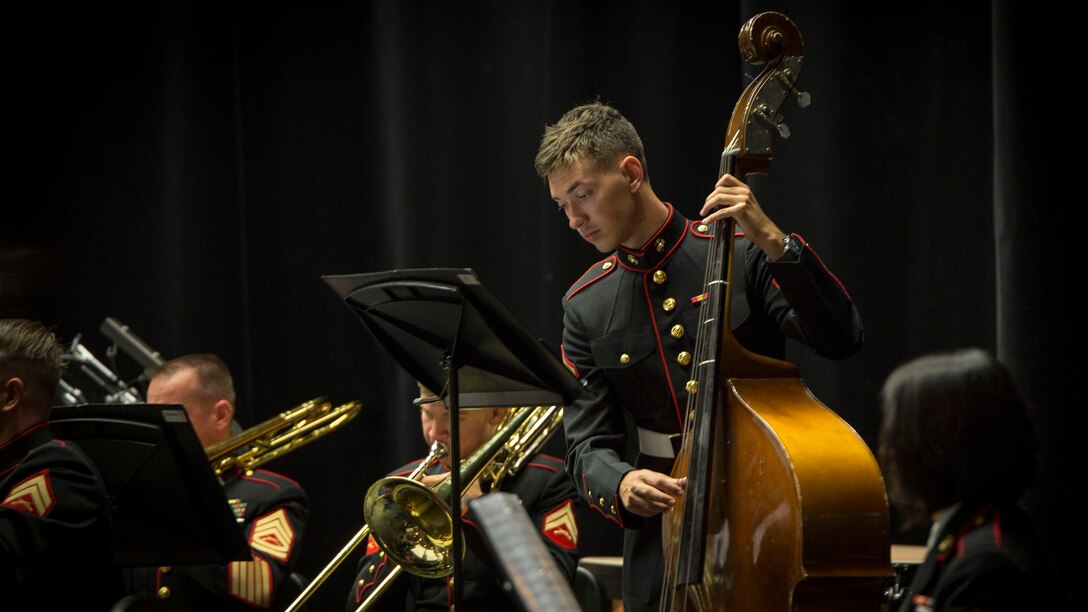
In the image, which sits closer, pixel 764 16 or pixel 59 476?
pixel 764 16

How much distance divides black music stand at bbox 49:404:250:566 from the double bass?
113cm

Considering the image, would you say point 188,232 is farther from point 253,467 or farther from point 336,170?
point 253,467

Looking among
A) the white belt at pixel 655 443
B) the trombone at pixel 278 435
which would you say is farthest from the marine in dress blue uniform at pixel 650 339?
the trombone at pixel 278 435

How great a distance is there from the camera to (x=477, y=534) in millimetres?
3082

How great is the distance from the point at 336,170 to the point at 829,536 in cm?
289

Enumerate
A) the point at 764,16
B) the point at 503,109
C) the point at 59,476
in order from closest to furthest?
the point at 764,16 < the point at 59,476 < the point at 503,109

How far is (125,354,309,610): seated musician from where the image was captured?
134 inches

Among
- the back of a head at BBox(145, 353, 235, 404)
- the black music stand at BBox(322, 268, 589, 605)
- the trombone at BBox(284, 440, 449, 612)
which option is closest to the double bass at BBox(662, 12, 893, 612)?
the black music stand at BBox(322, 268, 589, 605)

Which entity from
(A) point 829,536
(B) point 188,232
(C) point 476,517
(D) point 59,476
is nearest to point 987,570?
(A) point 829,536

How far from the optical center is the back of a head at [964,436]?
62.1 inches

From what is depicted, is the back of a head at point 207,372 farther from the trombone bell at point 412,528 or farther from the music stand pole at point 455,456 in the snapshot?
the music stand pole at point 455,456

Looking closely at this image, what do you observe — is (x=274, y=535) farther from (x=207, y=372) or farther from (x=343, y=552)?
(x=207, y=372)

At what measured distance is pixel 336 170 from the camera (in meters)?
4.42

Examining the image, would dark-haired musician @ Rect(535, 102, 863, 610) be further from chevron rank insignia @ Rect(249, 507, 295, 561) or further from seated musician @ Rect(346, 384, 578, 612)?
chevron rank insignia @ Rect(249, 507, 295, 561)
